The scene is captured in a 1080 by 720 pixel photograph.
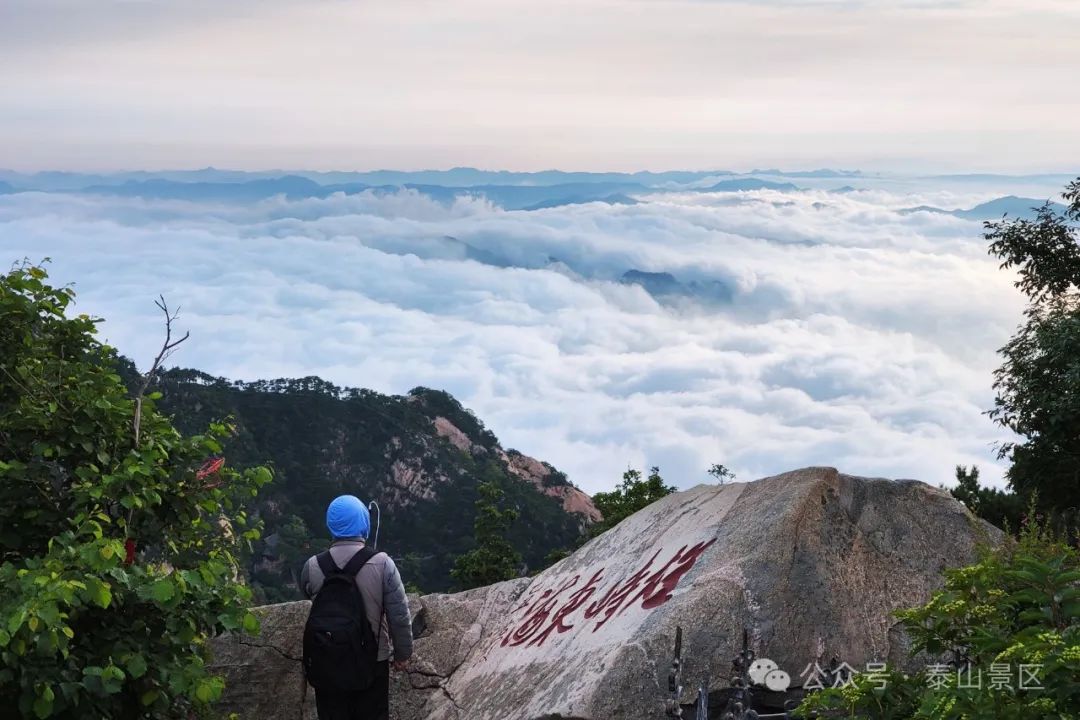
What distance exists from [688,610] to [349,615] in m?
1.78

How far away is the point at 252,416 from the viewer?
3509cm

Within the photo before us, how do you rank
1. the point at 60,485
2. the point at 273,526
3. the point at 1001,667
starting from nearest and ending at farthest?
the point at 1001,667 < the point at 60,485 < the point at 273,526

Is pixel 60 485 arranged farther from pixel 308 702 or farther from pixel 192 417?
pixel 192 417

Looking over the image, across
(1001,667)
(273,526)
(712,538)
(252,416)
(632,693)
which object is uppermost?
(1001,667)

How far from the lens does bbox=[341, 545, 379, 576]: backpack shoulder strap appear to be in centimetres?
551

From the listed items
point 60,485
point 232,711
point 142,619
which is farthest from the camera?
point 232,711

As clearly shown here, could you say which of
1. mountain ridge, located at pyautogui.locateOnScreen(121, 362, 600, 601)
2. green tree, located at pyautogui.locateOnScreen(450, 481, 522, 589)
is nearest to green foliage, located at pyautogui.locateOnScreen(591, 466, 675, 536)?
green tree, located at pyautogui.locateOnScreen(450, 481, 522, 589)

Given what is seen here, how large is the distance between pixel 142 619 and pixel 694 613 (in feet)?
9.05

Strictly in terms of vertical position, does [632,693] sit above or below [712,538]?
below

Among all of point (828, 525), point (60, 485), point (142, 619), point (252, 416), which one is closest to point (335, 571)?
point (142, 619)

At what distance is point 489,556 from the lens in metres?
14.8

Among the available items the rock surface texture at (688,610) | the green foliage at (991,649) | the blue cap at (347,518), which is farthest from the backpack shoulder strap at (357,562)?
the green foliage at (991,649)

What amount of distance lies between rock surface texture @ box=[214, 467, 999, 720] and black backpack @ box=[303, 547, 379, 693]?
41.5 inches

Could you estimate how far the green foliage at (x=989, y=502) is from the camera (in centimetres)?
1404
